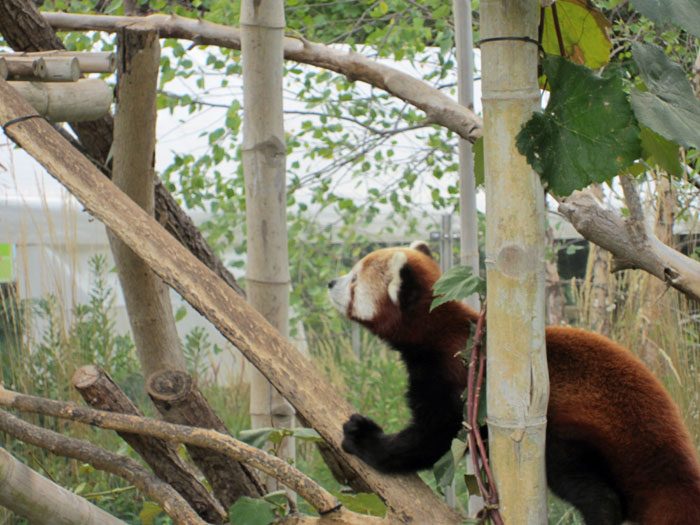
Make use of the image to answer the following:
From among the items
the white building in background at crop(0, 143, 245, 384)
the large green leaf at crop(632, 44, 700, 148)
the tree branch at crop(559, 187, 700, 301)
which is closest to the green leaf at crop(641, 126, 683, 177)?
the large green leaf at crop(632, 44, 700, 148)

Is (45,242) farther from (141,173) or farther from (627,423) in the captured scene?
(627,423)

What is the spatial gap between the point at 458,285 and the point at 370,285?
0.72 meters

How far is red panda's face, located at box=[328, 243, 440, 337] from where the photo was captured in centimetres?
156

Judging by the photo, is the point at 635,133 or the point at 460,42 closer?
the point at 635,133

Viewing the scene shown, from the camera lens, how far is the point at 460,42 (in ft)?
5.84

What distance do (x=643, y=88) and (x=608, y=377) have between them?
54cm

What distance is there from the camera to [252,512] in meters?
Answer: 1.27

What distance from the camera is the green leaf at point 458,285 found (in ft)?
3.17

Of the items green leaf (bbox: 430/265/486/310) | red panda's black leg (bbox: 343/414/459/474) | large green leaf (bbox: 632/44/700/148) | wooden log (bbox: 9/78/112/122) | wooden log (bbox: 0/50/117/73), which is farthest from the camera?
wooden log (bbox: 0/50/117/73)

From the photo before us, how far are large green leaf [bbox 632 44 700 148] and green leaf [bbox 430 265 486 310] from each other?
327 mm

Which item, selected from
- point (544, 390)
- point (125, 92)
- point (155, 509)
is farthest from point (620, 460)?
point (125, 92)

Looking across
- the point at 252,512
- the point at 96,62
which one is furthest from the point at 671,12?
the point at 96,62

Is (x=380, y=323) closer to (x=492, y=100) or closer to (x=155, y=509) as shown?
(x=155, y=509)

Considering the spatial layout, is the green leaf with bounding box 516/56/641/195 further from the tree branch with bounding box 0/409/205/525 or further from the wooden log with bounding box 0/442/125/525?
the wooden log with bounding box 0/442/125/525
